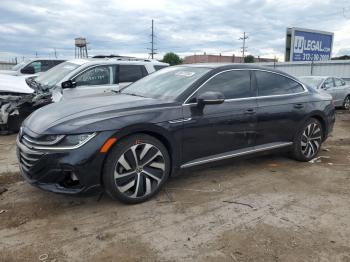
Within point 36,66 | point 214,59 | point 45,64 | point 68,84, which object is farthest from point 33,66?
point 214,59

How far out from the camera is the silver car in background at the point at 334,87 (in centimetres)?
1223

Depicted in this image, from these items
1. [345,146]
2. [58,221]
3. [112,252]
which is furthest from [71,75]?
[345,146]

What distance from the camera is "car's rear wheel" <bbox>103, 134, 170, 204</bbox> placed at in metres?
3.53

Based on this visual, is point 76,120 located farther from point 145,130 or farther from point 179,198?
point 179,198

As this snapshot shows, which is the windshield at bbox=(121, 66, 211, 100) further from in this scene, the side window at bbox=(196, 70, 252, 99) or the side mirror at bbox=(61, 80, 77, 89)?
the side mirror at bbox=(61, 80, 77, 89)

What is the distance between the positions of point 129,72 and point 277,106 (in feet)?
14.0

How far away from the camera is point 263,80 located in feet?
16.3

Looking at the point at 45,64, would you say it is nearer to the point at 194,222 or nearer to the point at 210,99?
the point at 210,99

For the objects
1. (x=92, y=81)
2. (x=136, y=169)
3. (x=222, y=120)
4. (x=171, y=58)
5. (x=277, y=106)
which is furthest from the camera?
(x=171, y=58)

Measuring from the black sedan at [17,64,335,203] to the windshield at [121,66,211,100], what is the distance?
2 centimetres

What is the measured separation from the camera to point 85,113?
360 centimetres

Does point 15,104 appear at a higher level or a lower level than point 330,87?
lower

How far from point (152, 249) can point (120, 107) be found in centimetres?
157

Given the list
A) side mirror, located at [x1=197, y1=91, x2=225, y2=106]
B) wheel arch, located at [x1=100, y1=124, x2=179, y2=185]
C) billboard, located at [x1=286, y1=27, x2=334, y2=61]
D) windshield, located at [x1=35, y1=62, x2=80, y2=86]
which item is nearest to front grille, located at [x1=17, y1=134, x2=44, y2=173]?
wheel arch, located at [x1=100, y1=124, x2=179, y2=185]
